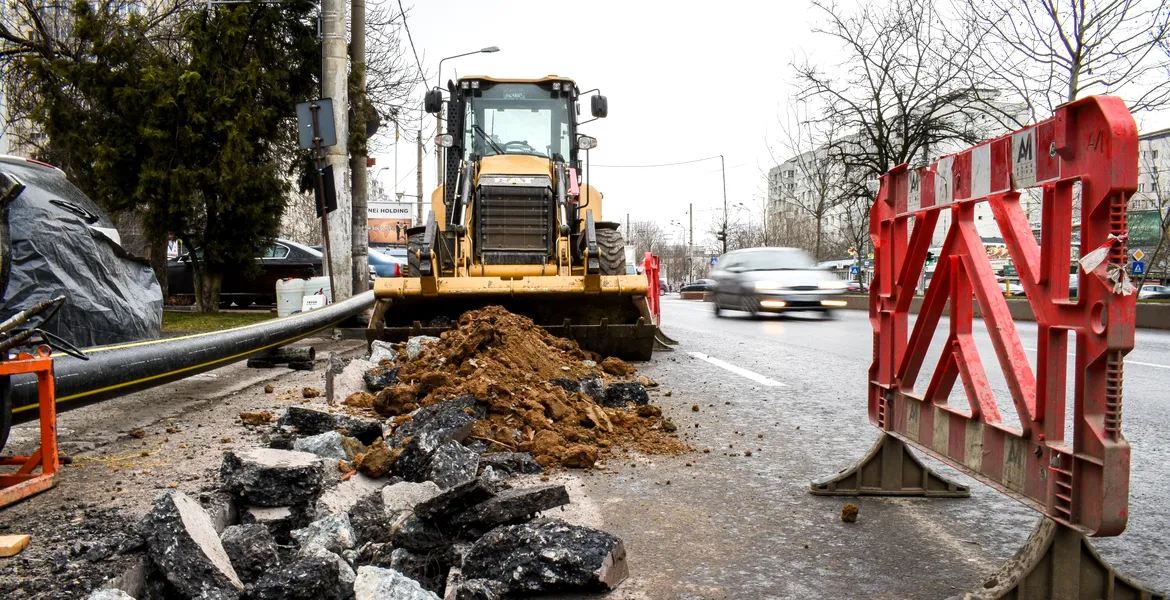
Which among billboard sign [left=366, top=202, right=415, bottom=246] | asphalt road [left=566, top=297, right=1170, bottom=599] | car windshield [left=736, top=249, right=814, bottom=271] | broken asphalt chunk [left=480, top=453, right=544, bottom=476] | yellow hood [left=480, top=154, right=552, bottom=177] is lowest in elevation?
asphalt road [left=566, top=297, right=1170, bottom=599]

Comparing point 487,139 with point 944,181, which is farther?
point 487,139

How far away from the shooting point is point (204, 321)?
48.0ft

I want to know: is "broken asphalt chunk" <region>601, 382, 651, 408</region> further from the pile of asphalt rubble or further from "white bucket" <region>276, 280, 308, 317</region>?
"white bucket" <region>276, 280, 308, 317</region>

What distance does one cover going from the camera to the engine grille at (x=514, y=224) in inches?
→ 413

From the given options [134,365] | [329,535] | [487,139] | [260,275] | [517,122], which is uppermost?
[517,122]

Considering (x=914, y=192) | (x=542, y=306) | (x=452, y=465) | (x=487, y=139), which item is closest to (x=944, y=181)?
(x=914, y=192)

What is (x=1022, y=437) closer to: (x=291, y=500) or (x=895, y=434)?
(x=895, y=434)

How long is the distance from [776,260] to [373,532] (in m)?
18.5

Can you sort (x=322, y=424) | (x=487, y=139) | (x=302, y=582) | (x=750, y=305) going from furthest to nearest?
(x=750, y=305) → (x=487, y=139) → (x=322, y=424) → (x=302, y=582)

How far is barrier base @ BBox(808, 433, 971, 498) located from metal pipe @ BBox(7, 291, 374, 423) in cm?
367

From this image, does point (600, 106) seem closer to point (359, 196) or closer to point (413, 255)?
point (413, 255)

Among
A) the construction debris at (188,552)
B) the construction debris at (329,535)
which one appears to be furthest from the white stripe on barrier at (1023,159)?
the construction debris at (188,552)

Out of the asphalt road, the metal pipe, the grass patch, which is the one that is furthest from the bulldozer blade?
the grass patch

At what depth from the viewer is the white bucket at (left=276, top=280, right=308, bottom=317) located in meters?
14.4
